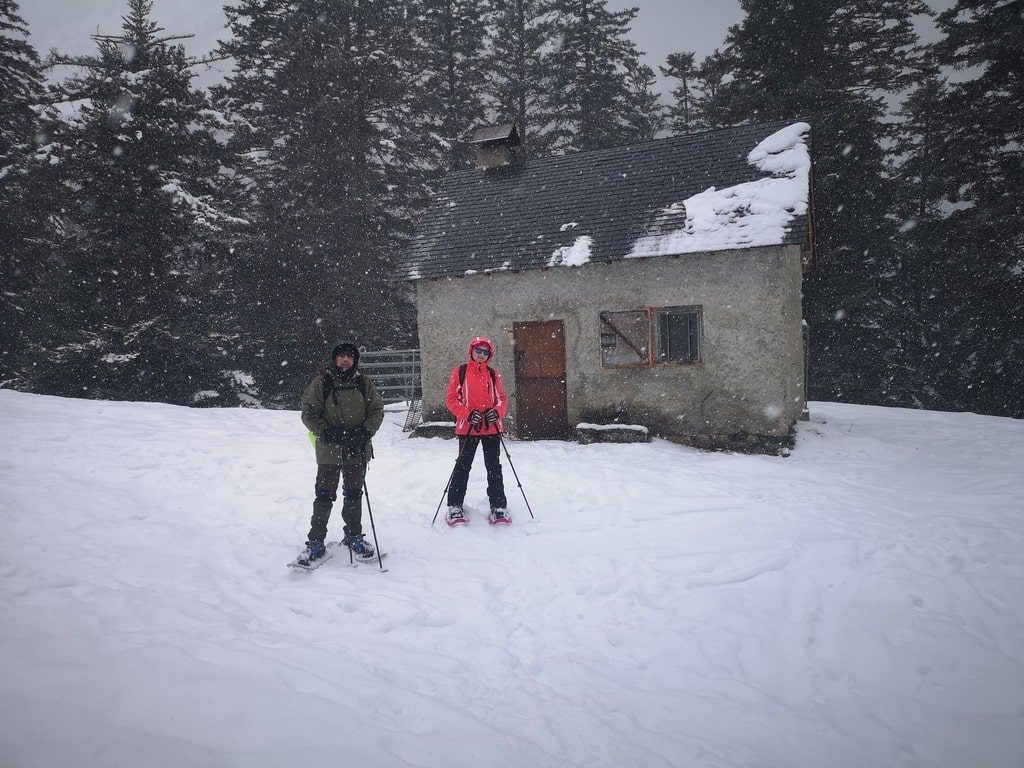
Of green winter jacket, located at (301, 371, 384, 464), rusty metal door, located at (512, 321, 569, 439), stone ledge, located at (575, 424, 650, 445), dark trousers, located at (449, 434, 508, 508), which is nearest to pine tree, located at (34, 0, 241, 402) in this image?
rusty metal door, located at (512, 321, 569, 439)

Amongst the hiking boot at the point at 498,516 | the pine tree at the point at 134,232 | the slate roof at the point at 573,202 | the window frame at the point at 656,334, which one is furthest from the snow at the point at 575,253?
the pine tree at the point at 134,232

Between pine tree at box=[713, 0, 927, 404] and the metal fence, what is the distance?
1394 centimetres

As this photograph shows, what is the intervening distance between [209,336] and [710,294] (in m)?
13.5

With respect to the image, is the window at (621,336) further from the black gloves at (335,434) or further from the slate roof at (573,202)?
the black gloves at (335,434)

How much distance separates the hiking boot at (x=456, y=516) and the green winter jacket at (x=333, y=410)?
1.35 metres

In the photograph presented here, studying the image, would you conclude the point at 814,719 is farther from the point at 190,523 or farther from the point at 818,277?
the point at 818,277

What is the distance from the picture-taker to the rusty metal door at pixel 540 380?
11.6m

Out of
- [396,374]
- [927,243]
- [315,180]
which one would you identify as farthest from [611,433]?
[927,243]

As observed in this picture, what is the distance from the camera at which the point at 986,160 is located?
15.2m

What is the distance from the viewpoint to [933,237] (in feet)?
59.3

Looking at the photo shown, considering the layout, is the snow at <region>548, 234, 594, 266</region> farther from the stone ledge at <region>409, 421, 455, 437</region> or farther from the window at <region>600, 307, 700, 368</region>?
the stone ledge at <region>409, 421, 455, 437</region>

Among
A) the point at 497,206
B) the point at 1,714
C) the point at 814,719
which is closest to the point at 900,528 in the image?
the point at 814,719

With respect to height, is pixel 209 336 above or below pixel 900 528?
above

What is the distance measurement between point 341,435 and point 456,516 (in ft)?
5.67
